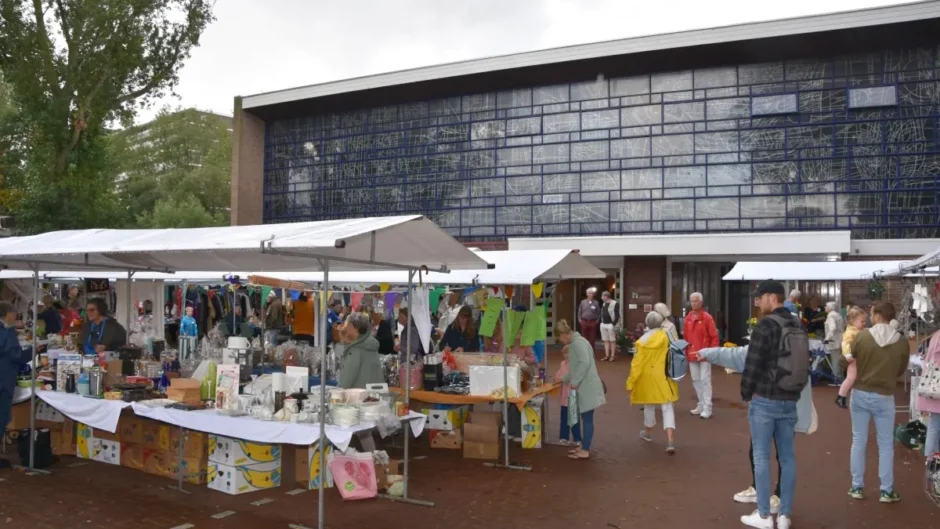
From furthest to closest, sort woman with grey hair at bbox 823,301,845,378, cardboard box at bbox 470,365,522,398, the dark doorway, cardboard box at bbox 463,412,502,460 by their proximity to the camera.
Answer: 1. the dark doorway
2. woman with grey hair at bbox 823,301,845,378
3. cardboard box at bbox 463,412,502,460
4. cardboard box at bbox 470,365,522,398

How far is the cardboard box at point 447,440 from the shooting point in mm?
8133

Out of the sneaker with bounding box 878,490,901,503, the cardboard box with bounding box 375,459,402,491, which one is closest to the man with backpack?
the sneaker with bounding box 878,490,901,503

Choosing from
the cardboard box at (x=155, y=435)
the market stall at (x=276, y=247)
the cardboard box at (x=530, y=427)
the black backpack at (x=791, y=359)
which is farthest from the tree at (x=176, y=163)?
the black backpack at (x=791, y=359)

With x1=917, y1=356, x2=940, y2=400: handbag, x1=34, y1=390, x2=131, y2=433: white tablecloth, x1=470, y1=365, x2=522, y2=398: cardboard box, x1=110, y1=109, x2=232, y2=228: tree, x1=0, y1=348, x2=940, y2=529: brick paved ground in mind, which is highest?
x1=110, y1=109, x2=232, y2=228: tree

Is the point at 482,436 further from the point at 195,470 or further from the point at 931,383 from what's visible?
the point at 931,383

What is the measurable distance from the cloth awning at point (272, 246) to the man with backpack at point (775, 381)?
2.44 metres

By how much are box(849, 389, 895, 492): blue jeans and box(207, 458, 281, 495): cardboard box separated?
16.1 ft

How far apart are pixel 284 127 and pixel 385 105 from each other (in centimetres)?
434

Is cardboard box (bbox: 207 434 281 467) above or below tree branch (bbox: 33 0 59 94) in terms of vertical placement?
below

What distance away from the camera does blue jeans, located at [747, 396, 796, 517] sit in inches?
200

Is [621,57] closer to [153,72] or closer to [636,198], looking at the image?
[636,198]

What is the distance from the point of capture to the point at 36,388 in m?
7.28

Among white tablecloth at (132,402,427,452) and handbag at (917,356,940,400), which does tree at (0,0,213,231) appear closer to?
white tablecloth at (132,402,427,452)

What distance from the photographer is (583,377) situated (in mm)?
7684
